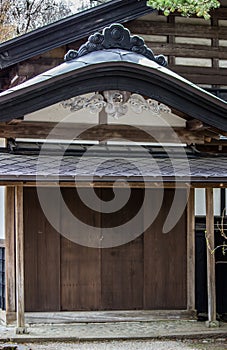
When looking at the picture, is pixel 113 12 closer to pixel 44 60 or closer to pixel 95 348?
pixel 44 60

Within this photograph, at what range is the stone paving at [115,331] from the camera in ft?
27.2

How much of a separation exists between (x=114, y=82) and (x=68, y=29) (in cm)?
305

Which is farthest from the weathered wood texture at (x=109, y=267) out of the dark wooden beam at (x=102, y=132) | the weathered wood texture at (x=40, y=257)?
the dark wooden beam at (x=102, y=132)

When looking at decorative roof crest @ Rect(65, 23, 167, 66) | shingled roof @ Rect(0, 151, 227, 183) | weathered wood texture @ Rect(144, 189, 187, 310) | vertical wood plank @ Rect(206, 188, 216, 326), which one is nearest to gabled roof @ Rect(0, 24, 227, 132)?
decorative roof crest @ Rect(65, 23, 167, 66)

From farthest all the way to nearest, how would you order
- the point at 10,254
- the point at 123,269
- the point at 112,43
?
1. the point at 123,269
2. the point at 10,254
3. the point at 112,43

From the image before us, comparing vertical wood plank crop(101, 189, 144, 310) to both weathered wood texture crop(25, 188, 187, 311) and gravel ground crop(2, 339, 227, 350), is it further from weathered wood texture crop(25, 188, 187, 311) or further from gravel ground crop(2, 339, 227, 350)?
gravel ground crop(2, 339, 227, 350)

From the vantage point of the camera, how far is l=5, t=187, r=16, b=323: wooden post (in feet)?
29.3

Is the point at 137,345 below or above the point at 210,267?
below

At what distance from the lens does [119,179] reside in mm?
7844

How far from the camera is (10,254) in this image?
29.3 feet

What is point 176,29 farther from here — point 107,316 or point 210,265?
point 107,316

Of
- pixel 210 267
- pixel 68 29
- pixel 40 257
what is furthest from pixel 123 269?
pixel 68 29

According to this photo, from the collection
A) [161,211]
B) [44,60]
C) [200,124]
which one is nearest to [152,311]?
[161,211]

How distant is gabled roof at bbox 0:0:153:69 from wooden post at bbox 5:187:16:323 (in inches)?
82.2
